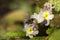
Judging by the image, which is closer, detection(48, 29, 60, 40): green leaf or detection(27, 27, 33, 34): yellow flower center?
detection(48, 29, 60, 40): green leaf

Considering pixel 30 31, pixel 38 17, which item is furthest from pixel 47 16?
pixel 30 31

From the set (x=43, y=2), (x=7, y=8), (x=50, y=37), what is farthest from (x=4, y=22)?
(x=50, y=37)

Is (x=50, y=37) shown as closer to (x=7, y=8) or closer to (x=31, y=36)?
(x=31, y=36)

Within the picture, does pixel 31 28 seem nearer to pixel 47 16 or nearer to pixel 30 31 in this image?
pixel 30 31

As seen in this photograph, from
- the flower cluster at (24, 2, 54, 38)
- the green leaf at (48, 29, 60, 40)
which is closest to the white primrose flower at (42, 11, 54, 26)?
the flower cluster at (24, 2, 54, 38)

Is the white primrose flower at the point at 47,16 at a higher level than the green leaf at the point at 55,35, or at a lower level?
higher

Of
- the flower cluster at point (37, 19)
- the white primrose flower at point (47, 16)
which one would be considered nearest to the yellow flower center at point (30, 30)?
the flower cluster at point (37, 19)

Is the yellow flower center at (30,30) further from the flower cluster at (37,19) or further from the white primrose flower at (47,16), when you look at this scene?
the white primrose flower at (47,16)

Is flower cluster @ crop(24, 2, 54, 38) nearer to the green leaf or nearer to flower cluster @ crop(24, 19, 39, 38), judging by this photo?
flower cluster @ crop(24, 19, 39, 38)
